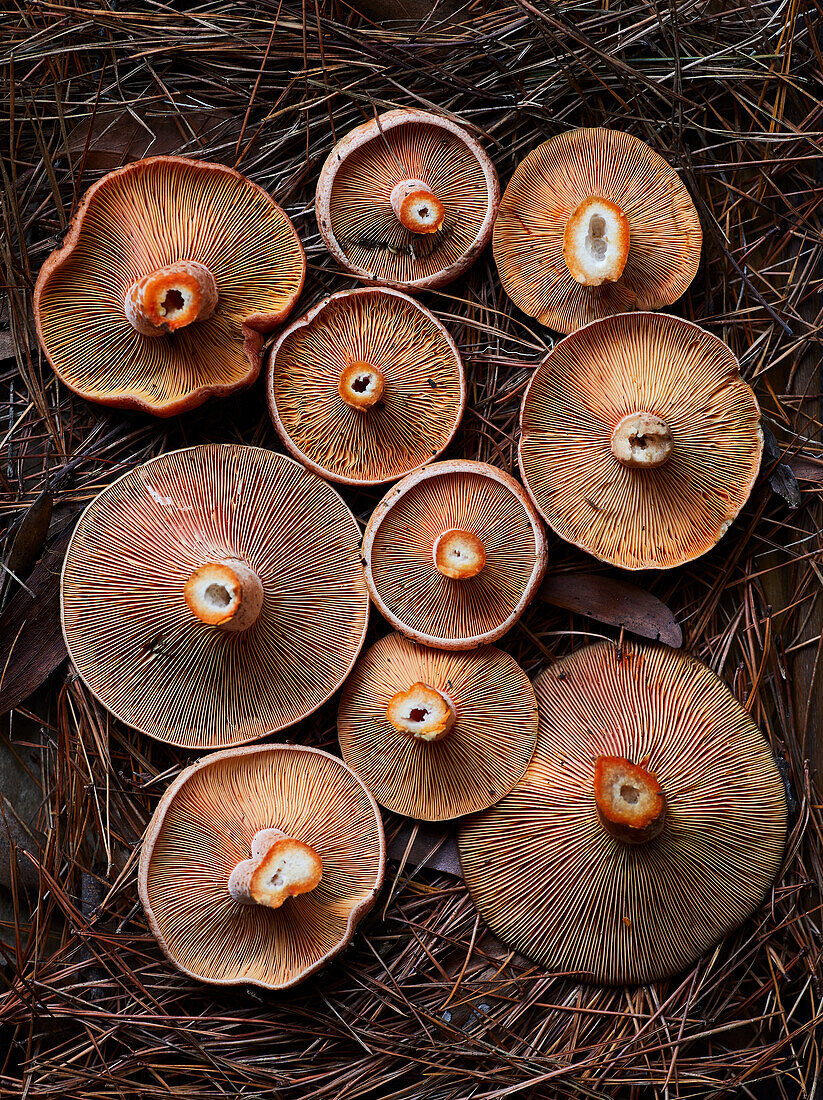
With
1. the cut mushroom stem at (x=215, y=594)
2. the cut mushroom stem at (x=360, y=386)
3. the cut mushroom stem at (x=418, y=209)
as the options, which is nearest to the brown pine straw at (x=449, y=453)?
the cut mushroom stem at (x=418, y=209)

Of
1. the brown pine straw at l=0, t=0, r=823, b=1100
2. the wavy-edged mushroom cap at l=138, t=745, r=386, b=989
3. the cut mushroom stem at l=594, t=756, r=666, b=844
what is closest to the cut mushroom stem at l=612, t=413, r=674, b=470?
the brown pine straw at l=0, t=0, r=823, b=1100

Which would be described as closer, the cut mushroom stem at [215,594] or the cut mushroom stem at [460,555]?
the cut mushroom stem at [215,594]

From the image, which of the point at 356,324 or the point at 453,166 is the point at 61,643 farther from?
the point at 453,166

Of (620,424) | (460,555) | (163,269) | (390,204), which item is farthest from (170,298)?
(620,424)

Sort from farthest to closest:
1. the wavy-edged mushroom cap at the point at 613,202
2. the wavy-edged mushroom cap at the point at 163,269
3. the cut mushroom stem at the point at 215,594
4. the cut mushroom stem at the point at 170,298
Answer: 1. the wavy-edged mushroom cap at the point at 613,202
2. the wavy-edged mushroom cap at the point at 163,269
3. the cut mushroom stem at the point at 170,298
4. the cut mushroom stem at the point at 215,594

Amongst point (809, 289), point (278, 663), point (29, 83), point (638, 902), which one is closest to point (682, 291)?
point (809, 289)

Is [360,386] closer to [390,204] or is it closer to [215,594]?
[390,204]

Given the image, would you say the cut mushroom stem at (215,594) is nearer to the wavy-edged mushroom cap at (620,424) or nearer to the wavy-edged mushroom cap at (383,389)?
the wavy-edged mushroom cap at (383,389)
